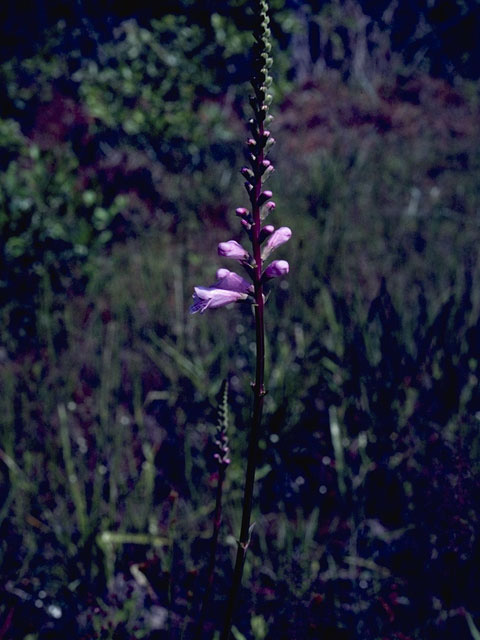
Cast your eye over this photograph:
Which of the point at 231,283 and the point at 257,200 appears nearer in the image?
the point at 257,200

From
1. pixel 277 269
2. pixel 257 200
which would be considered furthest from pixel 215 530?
pixel 257 200

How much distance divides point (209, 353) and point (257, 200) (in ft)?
6.86

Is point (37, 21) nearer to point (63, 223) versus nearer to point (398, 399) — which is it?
point (63, 223)

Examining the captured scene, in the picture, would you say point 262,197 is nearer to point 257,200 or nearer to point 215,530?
point 257,200

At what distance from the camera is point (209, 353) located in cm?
318

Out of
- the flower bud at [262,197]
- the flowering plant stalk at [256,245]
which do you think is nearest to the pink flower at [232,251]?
the flowering plant stalk at [256,245]

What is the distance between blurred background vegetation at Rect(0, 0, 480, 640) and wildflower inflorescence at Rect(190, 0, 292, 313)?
0.55 m

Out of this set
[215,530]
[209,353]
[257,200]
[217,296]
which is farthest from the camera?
[209,353]

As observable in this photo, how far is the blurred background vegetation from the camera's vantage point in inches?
81.8

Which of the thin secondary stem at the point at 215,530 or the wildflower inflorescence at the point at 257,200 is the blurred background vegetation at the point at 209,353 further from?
the wildflower inflorescence at the point at 257,200

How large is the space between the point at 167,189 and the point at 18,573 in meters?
3.51

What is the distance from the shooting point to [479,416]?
8.03ft

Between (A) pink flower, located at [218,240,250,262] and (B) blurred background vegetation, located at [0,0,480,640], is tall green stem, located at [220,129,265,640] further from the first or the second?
(B) blurred background vegetation, located at [0,0,480,640]

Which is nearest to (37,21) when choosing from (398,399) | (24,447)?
(24,447)
